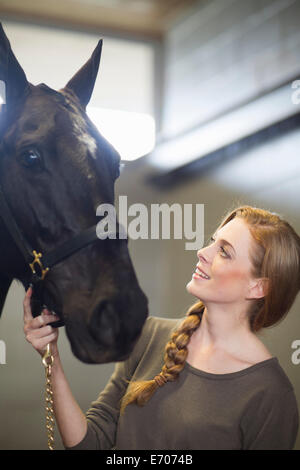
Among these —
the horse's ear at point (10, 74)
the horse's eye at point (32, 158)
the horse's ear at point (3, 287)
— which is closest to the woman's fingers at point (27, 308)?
the horse's ear at point (3, 287)

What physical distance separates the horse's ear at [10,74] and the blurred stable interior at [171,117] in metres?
0.23

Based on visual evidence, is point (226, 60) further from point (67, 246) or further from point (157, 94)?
point (67, 246)

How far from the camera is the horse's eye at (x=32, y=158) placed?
28.9 inches

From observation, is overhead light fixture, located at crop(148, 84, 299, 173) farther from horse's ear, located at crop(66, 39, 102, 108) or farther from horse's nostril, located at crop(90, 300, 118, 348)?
horse's nostril, located at crop(90, 300, 118, 348)

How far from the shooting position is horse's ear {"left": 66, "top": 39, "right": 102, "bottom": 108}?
92 centimetres

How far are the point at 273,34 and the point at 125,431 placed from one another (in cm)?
105

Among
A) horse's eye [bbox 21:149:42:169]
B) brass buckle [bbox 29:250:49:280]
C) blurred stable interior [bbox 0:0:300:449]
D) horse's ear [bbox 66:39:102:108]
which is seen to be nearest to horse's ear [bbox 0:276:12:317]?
blurred stable interior [bbox 0:0:300:449]

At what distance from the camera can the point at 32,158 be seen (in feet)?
2.41

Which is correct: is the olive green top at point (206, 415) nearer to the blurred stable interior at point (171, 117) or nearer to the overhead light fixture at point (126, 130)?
the blurred stable interior at point (171, 117)

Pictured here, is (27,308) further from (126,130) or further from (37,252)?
(126,130)

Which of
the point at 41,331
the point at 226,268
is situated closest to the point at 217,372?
the point at 226,268

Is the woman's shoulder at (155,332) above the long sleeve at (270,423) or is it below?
above

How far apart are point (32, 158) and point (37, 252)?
157 mm

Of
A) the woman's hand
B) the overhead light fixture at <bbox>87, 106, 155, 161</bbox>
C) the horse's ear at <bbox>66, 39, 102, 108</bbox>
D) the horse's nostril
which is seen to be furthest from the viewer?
the overhead light fixture at <bbox>87, 106, 155, 161</bbox>
